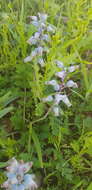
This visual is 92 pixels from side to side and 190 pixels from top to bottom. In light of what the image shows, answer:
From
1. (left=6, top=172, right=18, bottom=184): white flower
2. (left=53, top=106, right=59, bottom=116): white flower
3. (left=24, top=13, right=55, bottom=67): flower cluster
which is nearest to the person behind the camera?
(left=6, top=172, right=18, bottom=184): white flower

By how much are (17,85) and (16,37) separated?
402 mm

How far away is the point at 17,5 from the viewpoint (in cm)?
240

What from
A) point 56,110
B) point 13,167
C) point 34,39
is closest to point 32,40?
point 34,39

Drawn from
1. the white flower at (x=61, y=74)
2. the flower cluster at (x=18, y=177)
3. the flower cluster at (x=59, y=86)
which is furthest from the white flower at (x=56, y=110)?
the flower cluster at (x=18, y=177)

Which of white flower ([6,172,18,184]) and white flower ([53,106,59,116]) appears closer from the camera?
white flower ([6,172,18,184])

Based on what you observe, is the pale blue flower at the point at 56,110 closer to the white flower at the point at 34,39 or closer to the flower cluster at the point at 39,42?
the flower cluster at the point at 39,42

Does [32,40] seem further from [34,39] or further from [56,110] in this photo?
[56,110]

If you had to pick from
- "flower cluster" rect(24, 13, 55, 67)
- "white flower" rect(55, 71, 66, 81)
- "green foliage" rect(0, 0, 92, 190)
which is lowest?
"green foliage" rect(0, 0, 92, 190)

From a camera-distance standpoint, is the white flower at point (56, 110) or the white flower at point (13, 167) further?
the white flower at point (56, 110)

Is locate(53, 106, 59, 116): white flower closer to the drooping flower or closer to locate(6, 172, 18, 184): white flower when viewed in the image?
the drooping flower

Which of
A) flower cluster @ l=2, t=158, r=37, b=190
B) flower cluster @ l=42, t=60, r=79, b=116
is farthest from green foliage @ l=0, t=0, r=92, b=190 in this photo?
flower cluster @ l=2, t=158, r=37, b=190

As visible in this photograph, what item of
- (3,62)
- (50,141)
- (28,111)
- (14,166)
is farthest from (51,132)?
(3,62)

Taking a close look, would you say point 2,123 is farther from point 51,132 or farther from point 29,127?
point 51,132

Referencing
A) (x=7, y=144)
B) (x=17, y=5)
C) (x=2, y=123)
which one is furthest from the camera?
(x=17, y=5)
